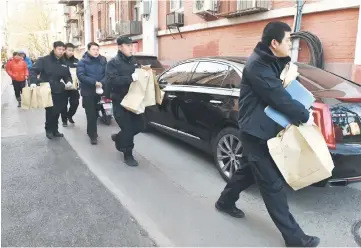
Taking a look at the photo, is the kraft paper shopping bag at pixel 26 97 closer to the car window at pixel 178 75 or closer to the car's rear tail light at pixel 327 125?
the car window at pixel 178 75

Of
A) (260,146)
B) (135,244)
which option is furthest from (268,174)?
(135,244)

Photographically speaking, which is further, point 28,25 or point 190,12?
point 28,25

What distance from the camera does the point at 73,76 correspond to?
680 cm

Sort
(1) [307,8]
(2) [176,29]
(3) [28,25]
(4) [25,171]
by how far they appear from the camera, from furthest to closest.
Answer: (3) [28,25] < (2) [176,29] < (1) [307,8] < (4) [25,171]

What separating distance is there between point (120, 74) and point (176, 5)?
932 centimetres

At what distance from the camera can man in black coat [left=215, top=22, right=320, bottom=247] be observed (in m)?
2.55

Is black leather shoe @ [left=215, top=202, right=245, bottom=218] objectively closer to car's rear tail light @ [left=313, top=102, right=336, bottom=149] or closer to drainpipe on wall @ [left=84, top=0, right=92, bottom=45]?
car's rear tail light @ [left=313, top=102, right=336, bottom=149]

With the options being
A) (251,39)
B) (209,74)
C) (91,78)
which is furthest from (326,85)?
(251,39)

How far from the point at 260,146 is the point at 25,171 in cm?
329

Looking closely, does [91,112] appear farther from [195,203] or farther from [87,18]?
[87,18]

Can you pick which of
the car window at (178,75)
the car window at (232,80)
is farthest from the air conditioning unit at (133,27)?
the car window at (232,80)

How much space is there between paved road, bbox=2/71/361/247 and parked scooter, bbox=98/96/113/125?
6.31ft

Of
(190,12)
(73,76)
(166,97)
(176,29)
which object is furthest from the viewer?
(176,29)

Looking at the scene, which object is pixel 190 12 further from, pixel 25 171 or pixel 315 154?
pixel 315 154
